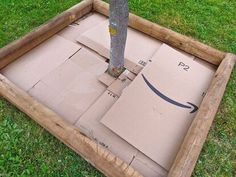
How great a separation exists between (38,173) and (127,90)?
983 mm

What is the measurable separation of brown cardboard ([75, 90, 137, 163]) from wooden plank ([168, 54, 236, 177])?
0.38 m

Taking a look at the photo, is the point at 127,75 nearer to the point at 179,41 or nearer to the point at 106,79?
the point at 106,79

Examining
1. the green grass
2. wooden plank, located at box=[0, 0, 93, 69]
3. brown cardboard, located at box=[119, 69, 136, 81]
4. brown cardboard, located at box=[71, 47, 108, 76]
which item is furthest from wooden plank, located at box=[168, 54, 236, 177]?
wooden plank, located at box=[0, 0, 93, 69]

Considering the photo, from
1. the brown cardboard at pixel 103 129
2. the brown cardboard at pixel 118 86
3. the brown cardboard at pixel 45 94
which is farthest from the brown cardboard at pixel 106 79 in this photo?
the brown cardboard at pixel 45 94

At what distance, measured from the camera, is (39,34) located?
2826 millimetres

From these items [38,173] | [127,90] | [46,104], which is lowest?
[38,173]

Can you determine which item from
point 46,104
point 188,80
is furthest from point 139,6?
point 46,104

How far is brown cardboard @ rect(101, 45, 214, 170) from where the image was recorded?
7.22 feet

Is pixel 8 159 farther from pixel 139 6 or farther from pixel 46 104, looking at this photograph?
pixel 139 6

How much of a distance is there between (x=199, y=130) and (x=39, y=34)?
70.2 inches

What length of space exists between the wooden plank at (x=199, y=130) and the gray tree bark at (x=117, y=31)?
32.4 inches

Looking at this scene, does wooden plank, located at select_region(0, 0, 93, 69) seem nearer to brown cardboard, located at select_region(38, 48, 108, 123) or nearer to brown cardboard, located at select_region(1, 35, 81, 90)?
brown cardboard, located at select_region(1, 35, 81, 90)

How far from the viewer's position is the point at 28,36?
108 inches

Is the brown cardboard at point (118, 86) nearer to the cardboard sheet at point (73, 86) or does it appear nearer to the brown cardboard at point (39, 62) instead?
the cardboard sheet at point (73, 86)
